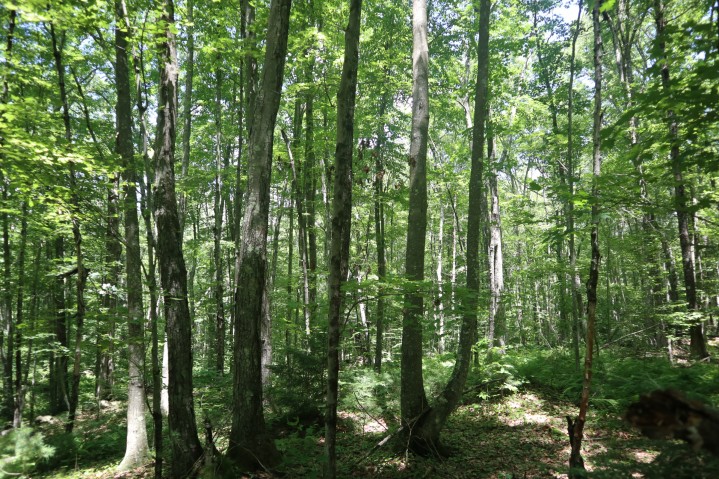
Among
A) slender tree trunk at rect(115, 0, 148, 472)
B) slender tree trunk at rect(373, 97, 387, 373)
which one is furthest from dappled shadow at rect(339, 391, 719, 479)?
slender tree trunk at rect(373, 97, 387, 373)

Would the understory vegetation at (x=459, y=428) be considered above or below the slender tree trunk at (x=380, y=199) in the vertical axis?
below

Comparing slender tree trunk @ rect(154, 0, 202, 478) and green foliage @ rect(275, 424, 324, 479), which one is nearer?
slender tree trunk @ rect(154, 0, 202, 478)

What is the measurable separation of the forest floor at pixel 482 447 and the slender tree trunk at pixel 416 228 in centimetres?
72

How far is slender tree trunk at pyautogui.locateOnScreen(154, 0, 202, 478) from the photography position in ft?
17.8

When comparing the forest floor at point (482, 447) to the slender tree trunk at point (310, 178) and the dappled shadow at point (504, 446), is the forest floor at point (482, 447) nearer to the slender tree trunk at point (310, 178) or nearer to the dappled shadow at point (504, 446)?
the dappled shadow at point (504, 446)

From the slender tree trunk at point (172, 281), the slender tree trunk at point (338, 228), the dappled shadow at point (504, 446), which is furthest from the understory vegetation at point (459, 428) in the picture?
the slender tree trunk at point (338, 228)

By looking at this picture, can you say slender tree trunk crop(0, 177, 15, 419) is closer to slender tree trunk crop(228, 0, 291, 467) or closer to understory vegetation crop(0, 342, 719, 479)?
understory vegetation crop(0, 342, 719, 479)

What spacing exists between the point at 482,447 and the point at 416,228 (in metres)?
4.08

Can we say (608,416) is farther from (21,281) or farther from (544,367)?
(21,281)

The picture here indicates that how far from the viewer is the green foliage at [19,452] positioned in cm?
649

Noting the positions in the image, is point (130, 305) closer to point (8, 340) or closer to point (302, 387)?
point (302, 387)

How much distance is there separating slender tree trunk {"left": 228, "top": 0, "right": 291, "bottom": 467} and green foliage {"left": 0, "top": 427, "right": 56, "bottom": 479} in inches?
169

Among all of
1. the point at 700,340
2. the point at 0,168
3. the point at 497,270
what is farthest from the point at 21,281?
the point at 700,340

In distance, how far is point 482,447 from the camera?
6.59 meters
